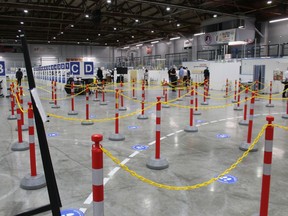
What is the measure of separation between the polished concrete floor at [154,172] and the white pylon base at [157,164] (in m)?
0.11

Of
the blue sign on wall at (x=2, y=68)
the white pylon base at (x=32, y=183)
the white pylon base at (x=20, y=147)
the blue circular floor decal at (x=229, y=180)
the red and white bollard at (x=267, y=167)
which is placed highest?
the blue sign on wall at (x=2, y=68)

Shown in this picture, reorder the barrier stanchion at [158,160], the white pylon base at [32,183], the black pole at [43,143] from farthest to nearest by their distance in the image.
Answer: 1. the barrier stanchion at [158,160]
2. the white pylon base at [32,183]
3. the black pole at [43,143]

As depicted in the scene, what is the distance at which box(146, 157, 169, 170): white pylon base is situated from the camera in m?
5.48

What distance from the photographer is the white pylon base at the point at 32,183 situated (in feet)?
14.8

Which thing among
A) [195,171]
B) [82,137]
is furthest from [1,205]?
[82,137]

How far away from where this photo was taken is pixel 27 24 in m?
37.9

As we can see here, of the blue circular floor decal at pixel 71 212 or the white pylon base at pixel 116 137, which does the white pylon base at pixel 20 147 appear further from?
the blue circular floor decal at pixel 71 212

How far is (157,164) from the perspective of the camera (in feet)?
18.1

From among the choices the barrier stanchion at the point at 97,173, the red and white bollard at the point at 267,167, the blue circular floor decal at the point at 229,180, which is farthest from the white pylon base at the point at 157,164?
the barrier stanchion at the point at 97,173

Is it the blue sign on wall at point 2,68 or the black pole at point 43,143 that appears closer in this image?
the black pole at point 43,143

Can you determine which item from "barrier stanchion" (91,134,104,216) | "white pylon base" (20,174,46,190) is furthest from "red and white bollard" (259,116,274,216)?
"white pylon base" (20,174,46,190)

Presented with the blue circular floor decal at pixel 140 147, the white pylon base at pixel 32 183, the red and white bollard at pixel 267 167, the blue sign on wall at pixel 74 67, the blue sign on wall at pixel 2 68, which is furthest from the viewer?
the blue sign on wall at pixel 74 67

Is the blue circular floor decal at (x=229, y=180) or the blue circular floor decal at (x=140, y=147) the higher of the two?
the blue circular floor decal at (x=140, y=147)

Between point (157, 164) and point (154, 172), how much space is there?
0.23m
